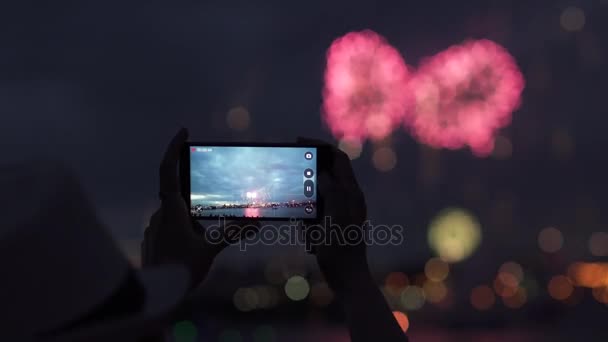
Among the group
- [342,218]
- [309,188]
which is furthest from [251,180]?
[342,218]

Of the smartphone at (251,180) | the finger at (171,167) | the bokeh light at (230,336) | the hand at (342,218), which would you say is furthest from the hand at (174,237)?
the bokeh light at (230,336)

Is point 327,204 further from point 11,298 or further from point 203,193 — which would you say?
point 11,298

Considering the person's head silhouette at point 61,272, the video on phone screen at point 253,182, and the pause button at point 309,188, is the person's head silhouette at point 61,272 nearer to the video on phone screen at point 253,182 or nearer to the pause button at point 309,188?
the video on phone screen at point 253,182

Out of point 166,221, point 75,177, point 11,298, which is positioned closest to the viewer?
point 11,298

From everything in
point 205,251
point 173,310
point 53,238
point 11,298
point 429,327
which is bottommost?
point 429,327

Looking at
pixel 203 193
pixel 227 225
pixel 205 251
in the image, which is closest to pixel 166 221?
pixel 205 251

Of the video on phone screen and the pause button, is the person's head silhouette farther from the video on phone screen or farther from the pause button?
the pause button
